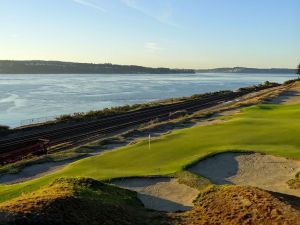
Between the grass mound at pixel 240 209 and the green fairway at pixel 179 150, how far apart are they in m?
5.68

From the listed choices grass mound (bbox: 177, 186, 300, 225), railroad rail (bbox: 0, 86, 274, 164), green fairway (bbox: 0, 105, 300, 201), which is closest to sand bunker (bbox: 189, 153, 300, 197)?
green fairway (bbox: 0, 105, 300, 201)

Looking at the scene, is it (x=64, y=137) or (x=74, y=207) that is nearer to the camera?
(x=74, y=207)

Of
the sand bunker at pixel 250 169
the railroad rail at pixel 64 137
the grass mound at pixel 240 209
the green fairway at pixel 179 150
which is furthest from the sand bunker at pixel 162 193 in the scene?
the railroad rail at pixel 64 137

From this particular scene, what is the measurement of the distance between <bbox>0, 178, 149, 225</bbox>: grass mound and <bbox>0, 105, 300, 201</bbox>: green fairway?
4.24 m

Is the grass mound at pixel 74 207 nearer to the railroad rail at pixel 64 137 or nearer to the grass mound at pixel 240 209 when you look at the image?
the grass mound at pixel 240 209

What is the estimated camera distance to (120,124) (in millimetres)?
49062

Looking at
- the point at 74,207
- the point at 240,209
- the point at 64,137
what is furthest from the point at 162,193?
the point at 64,137

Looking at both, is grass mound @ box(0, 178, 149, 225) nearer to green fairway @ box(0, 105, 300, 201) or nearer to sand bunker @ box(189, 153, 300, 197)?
green fairway @ box(0, 105, 300, 201)

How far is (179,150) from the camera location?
22.7 meters

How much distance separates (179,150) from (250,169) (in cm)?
410

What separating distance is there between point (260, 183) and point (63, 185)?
26.3 ft

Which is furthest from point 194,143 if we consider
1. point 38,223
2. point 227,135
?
point 38,223

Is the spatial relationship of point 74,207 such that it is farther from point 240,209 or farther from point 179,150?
point 179,150

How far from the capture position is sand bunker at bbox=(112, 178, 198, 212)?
14.2 metres
